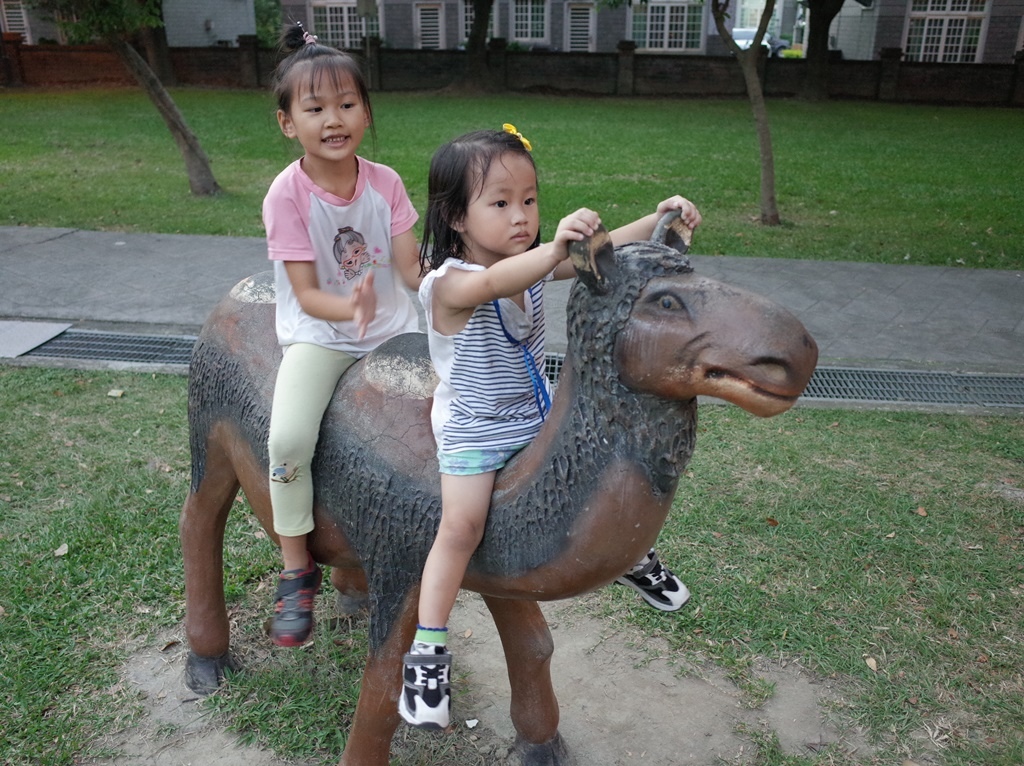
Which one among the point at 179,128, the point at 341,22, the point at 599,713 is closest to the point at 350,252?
the point at 599,713

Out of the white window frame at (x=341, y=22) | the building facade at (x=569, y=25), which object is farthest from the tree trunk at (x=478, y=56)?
the white window frame at (x=341, y=22)

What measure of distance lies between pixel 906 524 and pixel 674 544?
40.9 inches

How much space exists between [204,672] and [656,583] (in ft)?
5.18

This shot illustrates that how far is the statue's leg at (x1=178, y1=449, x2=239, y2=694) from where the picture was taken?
9.08 ft

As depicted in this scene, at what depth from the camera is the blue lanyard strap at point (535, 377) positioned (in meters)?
1.98

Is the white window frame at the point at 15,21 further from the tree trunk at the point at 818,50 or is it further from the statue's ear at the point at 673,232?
the statue's ear at the point at 673,232

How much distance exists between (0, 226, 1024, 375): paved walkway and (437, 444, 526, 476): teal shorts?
379cm

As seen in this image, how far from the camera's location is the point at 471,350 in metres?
1.96

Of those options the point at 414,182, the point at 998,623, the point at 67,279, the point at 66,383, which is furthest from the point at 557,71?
the point at 998,623

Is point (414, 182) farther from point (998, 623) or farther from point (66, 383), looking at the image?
point (998, 623)

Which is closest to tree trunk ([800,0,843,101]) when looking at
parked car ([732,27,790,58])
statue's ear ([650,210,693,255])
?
parked car ([732,27,790,58])

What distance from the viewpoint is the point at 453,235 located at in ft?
6.34

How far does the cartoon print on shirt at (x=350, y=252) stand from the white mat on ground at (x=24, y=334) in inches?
165

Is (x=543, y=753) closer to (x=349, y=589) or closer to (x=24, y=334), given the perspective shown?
(x=349, y=589)
